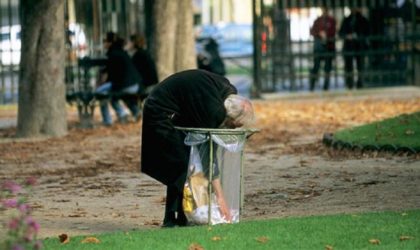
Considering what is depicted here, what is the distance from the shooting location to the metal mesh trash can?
417 inches

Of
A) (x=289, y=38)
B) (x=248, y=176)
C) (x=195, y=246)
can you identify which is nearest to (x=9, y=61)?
(x=289, y=38)

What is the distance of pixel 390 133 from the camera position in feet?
59.0

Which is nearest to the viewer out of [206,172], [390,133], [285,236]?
[285,236]

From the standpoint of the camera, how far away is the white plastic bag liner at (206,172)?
34.9ft

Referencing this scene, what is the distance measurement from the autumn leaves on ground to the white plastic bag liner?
35.6 inches

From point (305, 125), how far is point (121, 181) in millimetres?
7962

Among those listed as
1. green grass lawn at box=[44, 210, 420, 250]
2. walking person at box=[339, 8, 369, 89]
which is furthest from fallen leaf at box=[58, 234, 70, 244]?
walking person at box=[339, 8, 369, 89]

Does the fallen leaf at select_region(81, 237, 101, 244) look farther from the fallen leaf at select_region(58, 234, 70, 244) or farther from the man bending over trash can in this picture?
the man bending over trash can

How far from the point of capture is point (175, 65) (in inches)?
1059

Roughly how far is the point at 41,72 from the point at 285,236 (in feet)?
40.9

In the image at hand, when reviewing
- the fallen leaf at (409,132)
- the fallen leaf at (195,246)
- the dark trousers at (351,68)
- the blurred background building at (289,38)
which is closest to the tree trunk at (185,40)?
the blurred background building at (289,38)

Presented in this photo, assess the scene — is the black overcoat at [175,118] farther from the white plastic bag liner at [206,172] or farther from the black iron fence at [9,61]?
the black iron fence at [9,61]

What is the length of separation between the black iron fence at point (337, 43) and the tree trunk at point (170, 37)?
3.00 metres

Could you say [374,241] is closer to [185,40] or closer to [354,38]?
[185,40]
